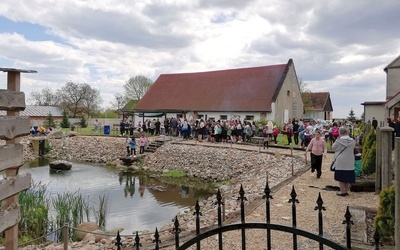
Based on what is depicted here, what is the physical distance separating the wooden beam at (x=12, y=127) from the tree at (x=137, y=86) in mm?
53540

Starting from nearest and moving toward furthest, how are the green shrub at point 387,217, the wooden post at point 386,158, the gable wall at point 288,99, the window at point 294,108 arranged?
the green shrub at point 387,217 → the wooden post at point 386,158 → the gable wall at point 288,99 → the window at point 294,108

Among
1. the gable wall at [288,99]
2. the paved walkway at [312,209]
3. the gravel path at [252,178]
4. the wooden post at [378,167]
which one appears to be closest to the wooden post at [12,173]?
the paved walkway at [312,209]

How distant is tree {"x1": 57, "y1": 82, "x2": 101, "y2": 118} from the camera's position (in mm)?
60906

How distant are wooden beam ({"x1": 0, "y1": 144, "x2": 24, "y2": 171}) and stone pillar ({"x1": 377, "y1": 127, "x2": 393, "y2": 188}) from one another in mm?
7549

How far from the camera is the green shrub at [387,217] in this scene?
15.0 ft

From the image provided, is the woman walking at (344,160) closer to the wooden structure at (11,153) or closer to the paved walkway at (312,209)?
the paved walkway at (312,209)

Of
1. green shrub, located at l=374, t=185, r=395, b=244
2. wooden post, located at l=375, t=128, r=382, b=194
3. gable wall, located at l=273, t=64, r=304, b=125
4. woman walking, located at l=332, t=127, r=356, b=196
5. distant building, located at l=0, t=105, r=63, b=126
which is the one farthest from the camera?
distant building, located at l=0, t=105, r=63, b=126

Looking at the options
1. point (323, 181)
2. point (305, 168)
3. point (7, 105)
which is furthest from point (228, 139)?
point (7, 105)

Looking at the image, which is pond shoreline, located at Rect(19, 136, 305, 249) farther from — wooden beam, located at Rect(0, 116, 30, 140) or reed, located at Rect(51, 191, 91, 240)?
wooden beam, located at Rect(0, 116, 30, 140)

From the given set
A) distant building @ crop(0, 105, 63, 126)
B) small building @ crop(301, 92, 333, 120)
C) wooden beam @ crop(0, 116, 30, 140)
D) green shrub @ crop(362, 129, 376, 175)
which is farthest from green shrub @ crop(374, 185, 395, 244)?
distant building @ crop(0, 105, 63, 126)

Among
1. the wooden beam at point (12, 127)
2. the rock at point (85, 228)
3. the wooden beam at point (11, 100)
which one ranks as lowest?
the rock at point (85, 228)

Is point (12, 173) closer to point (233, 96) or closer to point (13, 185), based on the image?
point (13, 185)

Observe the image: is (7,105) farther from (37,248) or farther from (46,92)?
(46,92)

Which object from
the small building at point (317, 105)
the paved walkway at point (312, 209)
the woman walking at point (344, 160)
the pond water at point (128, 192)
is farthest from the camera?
the small building at point (317, 105)
